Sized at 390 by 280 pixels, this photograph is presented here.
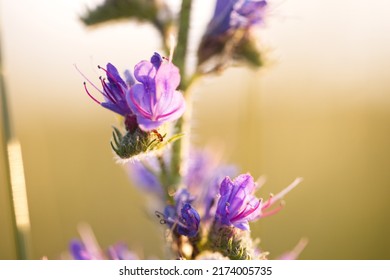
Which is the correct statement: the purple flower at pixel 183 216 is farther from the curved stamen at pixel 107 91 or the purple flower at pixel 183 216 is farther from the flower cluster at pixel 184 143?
the curved stamen at pixel 107 91

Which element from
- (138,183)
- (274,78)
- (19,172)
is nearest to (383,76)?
(274,78)

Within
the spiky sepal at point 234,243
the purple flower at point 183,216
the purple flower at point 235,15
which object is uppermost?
the purple flower at point 235,15

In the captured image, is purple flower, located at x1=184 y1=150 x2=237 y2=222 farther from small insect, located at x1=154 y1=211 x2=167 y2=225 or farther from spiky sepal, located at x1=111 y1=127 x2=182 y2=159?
spiky sepal, located at x1=111 y1=127 x2=182 y2=159

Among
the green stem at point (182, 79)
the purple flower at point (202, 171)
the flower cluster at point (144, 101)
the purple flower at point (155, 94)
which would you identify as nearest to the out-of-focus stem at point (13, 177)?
the flower cluster at point (144, 101)

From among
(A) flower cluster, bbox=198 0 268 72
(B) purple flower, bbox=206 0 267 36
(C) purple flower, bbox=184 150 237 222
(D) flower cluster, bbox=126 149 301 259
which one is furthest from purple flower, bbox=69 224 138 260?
(B) purple flower, bbox=206 0 267 36

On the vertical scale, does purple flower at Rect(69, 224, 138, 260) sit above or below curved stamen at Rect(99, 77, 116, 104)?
below

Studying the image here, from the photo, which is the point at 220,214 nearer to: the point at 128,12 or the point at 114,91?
the point at 114,91
